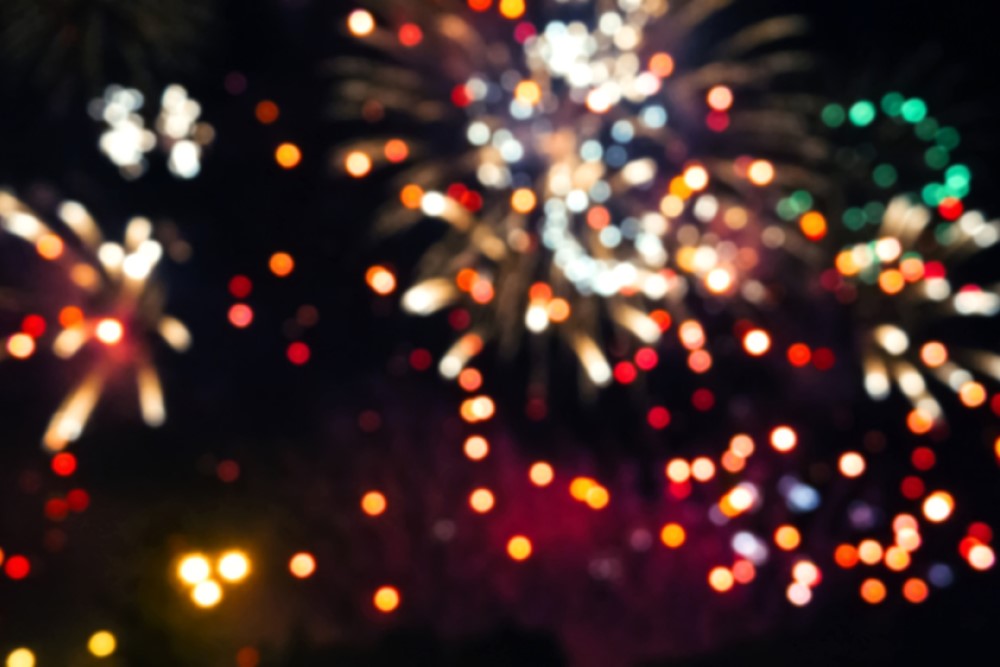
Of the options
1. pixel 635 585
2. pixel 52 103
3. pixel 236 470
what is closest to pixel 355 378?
pixel 236 470

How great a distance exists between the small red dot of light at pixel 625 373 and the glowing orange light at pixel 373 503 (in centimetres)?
103

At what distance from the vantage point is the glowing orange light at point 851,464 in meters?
3.44

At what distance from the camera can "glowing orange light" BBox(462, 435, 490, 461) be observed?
3.34 meters

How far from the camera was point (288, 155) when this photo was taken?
135 inches

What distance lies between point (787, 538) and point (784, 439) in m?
0.39

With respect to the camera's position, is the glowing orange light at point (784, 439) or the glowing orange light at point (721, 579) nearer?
the glowing orange light at point (721, 579)

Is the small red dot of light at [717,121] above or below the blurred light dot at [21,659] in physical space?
above

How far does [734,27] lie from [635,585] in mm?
2126

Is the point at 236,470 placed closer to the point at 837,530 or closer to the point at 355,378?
the point at 355,378

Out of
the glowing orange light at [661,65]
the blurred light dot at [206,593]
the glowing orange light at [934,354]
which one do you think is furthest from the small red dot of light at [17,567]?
→ the glowing orange light at [934,354]

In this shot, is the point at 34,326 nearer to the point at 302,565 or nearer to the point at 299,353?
the point at 299,353

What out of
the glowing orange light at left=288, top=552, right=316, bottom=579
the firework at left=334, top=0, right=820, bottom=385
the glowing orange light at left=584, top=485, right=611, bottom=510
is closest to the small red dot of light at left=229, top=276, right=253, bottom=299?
the firework at left=334, top=0, right=820, bottom=385

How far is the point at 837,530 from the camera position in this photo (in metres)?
3.33

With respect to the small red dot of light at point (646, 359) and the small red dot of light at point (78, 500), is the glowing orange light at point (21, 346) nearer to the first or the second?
the small red dot of light at point (78, 500)
